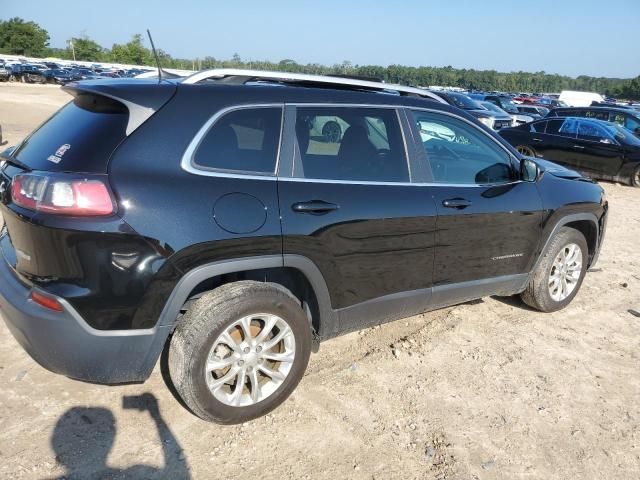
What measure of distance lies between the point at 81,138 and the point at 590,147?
38.3ft

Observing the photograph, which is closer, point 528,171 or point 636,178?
point 528,171

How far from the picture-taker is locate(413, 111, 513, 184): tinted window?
136 inches

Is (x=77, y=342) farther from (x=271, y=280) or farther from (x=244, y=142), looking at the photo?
(x=244, y=142)

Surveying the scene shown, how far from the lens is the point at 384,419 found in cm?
290

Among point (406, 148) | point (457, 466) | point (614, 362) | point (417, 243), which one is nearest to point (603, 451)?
point (457, 466)

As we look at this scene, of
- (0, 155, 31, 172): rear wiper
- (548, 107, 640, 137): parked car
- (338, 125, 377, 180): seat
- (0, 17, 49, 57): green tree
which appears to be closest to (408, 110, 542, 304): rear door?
(338, 125, 377, 180): seat

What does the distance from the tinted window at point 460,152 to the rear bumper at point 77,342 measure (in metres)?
2.08

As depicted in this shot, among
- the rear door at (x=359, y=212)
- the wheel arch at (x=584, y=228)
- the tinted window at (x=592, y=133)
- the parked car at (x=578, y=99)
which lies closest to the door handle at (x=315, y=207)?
the rear door at (x=359, y=212)

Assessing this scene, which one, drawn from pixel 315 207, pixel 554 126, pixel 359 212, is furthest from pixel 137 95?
pixel 554 126

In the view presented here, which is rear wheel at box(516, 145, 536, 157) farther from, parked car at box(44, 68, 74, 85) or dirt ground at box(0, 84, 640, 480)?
parked car at box(44, 68, 74, 85)

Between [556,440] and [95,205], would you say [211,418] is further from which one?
[556,440]

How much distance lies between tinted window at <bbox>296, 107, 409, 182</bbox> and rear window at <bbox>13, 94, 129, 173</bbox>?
0.96 m

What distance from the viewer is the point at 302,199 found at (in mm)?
2719

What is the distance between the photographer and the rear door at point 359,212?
9.05ft
